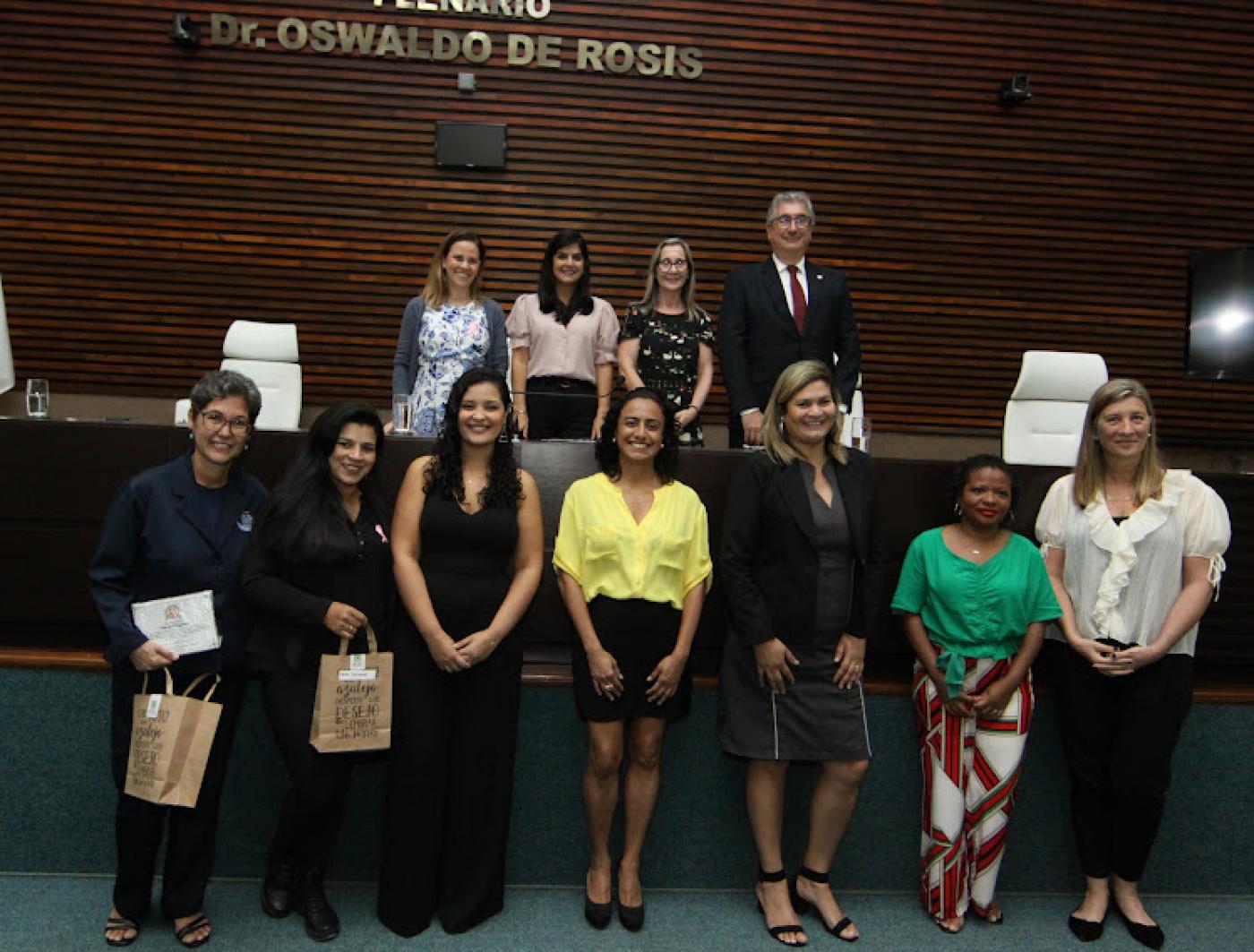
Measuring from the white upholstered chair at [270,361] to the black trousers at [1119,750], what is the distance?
12.0ft

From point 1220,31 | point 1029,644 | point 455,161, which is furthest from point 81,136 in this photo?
point 1220,31

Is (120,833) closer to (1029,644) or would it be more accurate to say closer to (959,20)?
(1029,644)

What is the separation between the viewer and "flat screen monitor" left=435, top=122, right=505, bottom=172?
18.5 ft

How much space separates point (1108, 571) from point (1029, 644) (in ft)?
1.02

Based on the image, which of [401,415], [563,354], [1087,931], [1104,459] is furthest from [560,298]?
[1087,931]

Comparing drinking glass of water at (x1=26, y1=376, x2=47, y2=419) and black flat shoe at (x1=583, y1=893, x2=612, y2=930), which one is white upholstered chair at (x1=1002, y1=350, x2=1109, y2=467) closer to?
black flat shoe at (x1=583, y1=893, x2=612, y2=930)

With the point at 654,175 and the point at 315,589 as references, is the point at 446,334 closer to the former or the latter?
the point at 315,589

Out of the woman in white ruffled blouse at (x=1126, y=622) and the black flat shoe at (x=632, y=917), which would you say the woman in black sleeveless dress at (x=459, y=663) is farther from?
the woman in white ruffled blouse at (x=1126, y=622)

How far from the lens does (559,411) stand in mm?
3951

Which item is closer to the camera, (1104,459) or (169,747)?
(169,747)

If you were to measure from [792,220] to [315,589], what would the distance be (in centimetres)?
216

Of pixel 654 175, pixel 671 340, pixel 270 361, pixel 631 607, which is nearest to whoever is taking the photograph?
pixel 631 607

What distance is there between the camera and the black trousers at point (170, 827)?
2.44 m

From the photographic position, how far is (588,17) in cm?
569
